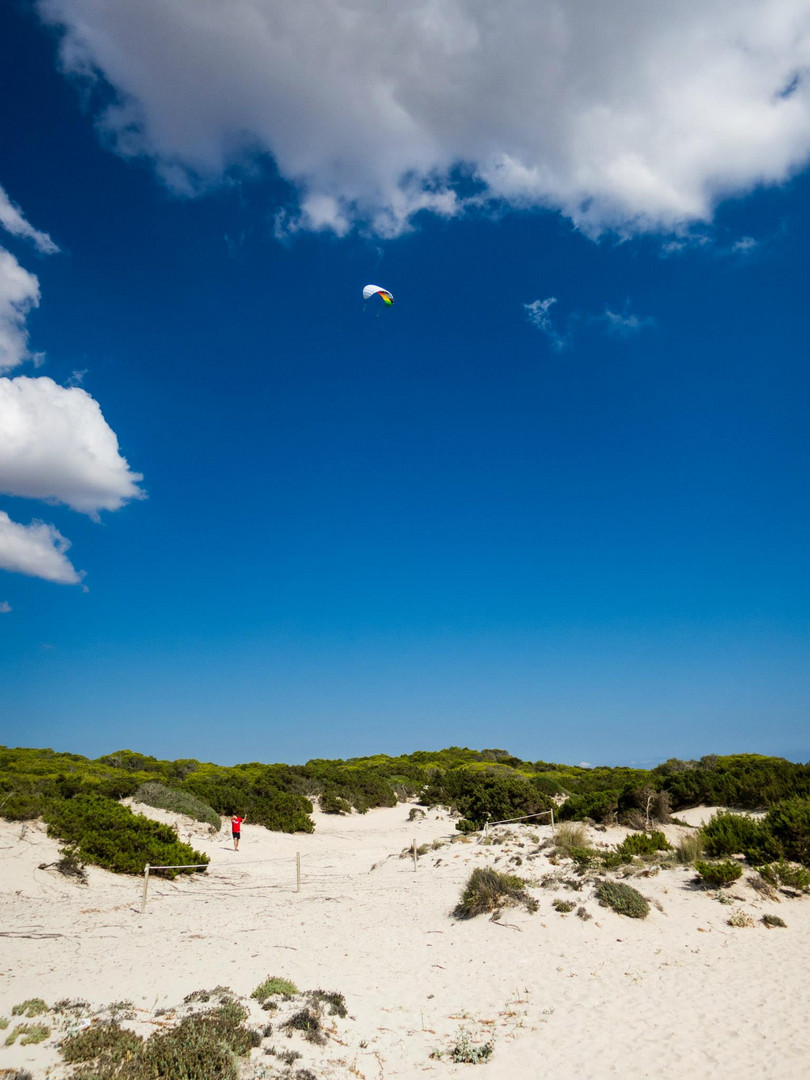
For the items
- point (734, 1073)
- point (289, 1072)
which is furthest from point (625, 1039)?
point (289, 1072)

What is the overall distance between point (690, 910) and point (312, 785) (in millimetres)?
23847

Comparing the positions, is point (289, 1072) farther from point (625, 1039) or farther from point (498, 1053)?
point (625, 1039)

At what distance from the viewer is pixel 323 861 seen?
20.7 metres

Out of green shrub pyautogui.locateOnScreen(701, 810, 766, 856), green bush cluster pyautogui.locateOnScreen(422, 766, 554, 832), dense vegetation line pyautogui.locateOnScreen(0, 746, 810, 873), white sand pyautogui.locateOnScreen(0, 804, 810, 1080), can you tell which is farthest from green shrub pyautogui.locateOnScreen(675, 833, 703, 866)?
green bush cluster pyautogui.locateOnScreen(422, 766, 554, 832)

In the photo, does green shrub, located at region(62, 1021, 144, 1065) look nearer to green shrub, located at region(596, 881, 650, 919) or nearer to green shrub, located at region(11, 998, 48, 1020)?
green shrub, located at region(11, 998, 48, 1020)

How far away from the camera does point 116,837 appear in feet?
58.1

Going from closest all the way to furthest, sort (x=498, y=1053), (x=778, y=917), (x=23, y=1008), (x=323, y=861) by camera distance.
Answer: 1. (x=498, y=1053)
2. (x=23, y=1008)
3. (x=778, y=917)
4. (x=323, y=861)

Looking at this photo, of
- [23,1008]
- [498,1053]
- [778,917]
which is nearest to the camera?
[498,1053]

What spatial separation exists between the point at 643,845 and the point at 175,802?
18.6m

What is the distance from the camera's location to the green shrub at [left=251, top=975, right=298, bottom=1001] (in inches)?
351

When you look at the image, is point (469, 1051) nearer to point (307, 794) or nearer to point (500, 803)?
point (500, 803)

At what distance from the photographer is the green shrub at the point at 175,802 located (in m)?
23.7

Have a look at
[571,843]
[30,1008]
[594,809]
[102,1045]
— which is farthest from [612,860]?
[30,1008]

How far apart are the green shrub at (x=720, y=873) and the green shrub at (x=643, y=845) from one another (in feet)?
6.92
